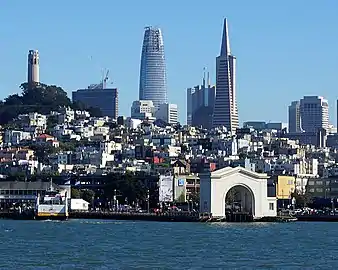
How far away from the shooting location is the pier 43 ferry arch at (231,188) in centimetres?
7269

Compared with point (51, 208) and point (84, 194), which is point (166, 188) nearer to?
point (84, 194)

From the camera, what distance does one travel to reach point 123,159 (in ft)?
419

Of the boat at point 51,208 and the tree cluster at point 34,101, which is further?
the tree cluster at point 34,101

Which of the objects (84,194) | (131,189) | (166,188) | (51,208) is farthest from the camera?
(166,188)

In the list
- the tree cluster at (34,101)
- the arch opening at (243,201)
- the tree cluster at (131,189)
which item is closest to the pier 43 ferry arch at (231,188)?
the arch opening at (243,201)

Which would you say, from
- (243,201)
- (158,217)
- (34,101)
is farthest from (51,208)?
(34,101)

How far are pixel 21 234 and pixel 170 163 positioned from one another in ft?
217

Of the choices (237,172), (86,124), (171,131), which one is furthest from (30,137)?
(237,172)

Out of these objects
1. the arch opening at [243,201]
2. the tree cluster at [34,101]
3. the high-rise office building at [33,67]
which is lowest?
the arch opening at [243,201]

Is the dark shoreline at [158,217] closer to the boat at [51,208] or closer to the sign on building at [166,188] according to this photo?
the boat at [51,208]

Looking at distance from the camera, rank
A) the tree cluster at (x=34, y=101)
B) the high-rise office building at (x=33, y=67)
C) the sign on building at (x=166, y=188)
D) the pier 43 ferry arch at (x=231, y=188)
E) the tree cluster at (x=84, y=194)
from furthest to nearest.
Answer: the high-rise office building at (x=33, y=67)
the tree cluster at (x=34, y=101)
the sign on building at (x=166, y=188)
the tree cluster at (x=84, y=194)
the pier 43 ferry arch at (x=231, y=188)

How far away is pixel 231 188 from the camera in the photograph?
7400cm

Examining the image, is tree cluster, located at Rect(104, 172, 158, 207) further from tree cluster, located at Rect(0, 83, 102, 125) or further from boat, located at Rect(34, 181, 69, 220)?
tree cluster, located at Rect(0, 83, 102, 125)

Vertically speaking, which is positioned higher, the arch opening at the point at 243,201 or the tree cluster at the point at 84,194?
the tree cluster at the point at 84,194
